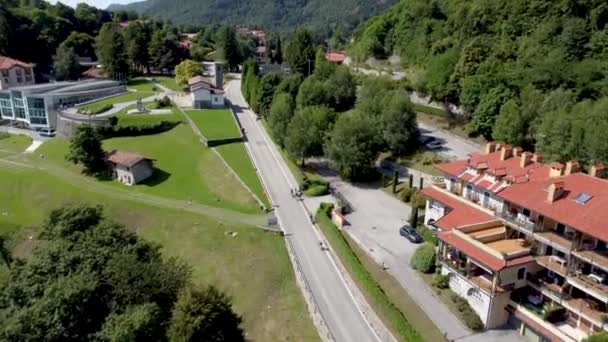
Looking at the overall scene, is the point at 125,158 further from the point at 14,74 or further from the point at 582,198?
the point at 14,74

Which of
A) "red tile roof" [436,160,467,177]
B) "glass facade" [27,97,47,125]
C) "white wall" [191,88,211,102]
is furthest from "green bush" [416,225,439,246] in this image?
"glass facade" [27,97,47,125]

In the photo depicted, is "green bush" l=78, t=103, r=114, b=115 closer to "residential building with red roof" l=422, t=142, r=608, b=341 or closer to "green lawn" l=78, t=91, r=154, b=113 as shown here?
"green lawn" l=78, t=91, r=154, b=113

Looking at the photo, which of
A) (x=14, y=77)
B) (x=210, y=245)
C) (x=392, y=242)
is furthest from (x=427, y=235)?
(x=14, y=77)

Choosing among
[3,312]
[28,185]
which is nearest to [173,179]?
[28,185]

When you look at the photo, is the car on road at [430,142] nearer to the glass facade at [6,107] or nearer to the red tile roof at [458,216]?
the red tile roof at [458,216]

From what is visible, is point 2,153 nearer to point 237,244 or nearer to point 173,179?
point 173,179

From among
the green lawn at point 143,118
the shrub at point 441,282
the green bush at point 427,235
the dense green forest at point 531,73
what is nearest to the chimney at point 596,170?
the dense green forest at point 531,73
